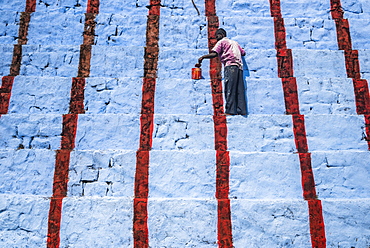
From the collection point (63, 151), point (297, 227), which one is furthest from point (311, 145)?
A: point (63, 151)

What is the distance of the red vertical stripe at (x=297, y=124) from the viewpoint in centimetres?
457

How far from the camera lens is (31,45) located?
652 centimetres

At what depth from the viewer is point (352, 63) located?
6.54 m

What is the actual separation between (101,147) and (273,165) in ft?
7.82

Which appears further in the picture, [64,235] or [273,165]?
[273,165]

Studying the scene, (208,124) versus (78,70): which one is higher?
(78,70)

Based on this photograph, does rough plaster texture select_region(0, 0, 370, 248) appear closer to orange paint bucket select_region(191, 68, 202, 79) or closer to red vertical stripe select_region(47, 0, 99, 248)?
red vertical stripe select_region(47, 0, 99, 248)

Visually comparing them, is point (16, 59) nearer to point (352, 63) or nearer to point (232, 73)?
point (232, 73)

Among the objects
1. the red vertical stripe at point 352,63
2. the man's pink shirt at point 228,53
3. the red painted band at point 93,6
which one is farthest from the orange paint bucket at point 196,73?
the red painted band at point 93,6

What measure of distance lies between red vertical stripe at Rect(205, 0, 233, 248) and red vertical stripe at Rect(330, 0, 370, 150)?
2.08m

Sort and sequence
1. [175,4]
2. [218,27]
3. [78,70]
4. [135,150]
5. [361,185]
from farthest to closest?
[175,4] < [218,27] < [78,70] < [135,150] < [361,185]

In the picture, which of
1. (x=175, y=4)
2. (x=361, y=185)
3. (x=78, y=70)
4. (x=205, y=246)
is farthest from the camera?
(x=175, y=4)

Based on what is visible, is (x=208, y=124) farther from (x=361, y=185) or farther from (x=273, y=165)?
(x=361, y=185)

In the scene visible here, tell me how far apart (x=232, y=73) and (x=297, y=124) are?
1.29 m
